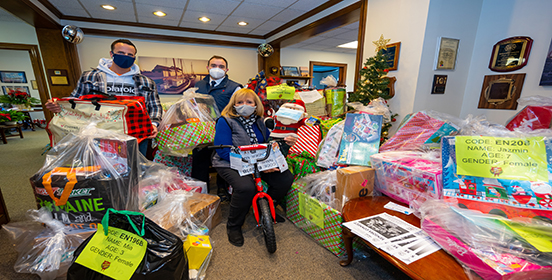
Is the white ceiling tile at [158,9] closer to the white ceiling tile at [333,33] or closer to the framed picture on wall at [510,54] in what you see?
the white ceiling tile at [333,33]

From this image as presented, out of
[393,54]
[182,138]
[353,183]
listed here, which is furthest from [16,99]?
[393,54]

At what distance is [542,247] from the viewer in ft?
2.88

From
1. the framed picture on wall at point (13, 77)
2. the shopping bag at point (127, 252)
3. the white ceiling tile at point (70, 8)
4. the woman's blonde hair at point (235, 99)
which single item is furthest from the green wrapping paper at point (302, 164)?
the framed picture on wall at point (13, 77)

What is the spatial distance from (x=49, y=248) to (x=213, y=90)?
6.42ft

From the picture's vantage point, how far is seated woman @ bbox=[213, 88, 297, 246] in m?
1.72

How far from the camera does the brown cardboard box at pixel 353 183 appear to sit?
153 cm

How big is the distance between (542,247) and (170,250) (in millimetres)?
1622

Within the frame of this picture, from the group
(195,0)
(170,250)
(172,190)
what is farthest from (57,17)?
(170,250)

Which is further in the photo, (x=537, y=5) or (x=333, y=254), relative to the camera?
(x=537, y=5)

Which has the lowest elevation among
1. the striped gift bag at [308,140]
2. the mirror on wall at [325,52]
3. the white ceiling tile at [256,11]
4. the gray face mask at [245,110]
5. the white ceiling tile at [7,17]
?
the striped gift bag at [308,140]

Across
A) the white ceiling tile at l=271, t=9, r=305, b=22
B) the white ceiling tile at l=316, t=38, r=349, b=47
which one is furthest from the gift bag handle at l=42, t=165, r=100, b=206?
the white ceiling tile at l=316, t=38, r=349, b=47

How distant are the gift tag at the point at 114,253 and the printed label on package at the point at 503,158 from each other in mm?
1730

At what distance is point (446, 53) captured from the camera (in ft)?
7.40

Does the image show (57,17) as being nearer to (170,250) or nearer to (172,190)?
(172,190)
